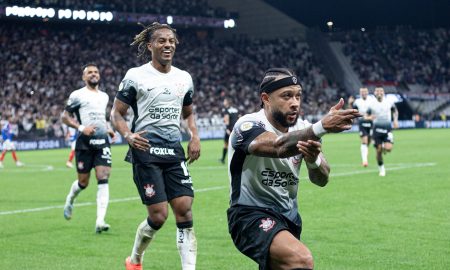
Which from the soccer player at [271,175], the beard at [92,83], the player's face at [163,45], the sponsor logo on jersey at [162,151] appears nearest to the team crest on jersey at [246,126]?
the soccer player at [271,175]

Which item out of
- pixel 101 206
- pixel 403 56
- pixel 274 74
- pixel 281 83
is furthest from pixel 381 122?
pixel 403 56

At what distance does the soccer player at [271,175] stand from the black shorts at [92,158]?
265 inches

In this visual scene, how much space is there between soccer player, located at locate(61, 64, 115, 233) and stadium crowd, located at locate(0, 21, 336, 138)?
1352 inches

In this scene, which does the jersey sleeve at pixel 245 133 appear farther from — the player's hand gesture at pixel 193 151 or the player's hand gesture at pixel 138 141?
the player's hand gesture at pixel 193 151

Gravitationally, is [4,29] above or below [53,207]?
above

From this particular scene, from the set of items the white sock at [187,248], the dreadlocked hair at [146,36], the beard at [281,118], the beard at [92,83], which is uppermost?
the dreadlocked hair at [146,36]

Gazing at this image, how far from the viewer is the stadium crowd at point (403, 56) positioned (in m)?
70.2

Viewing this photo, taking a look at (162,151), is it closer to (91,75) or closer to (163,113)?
(163,113)

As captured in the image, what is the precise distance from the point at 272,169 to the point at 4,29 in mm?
53793

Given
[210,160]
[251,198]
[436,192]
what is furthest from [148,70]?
[210,160]

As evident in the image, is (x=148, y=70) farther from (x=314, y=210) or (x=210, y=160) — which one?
(x=210, y=160)

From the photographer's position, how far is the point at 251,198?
628 centimetres

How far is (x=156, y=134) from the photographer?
29.3ft

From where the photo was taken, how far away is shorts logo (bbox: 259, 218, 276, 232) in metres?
6.04
